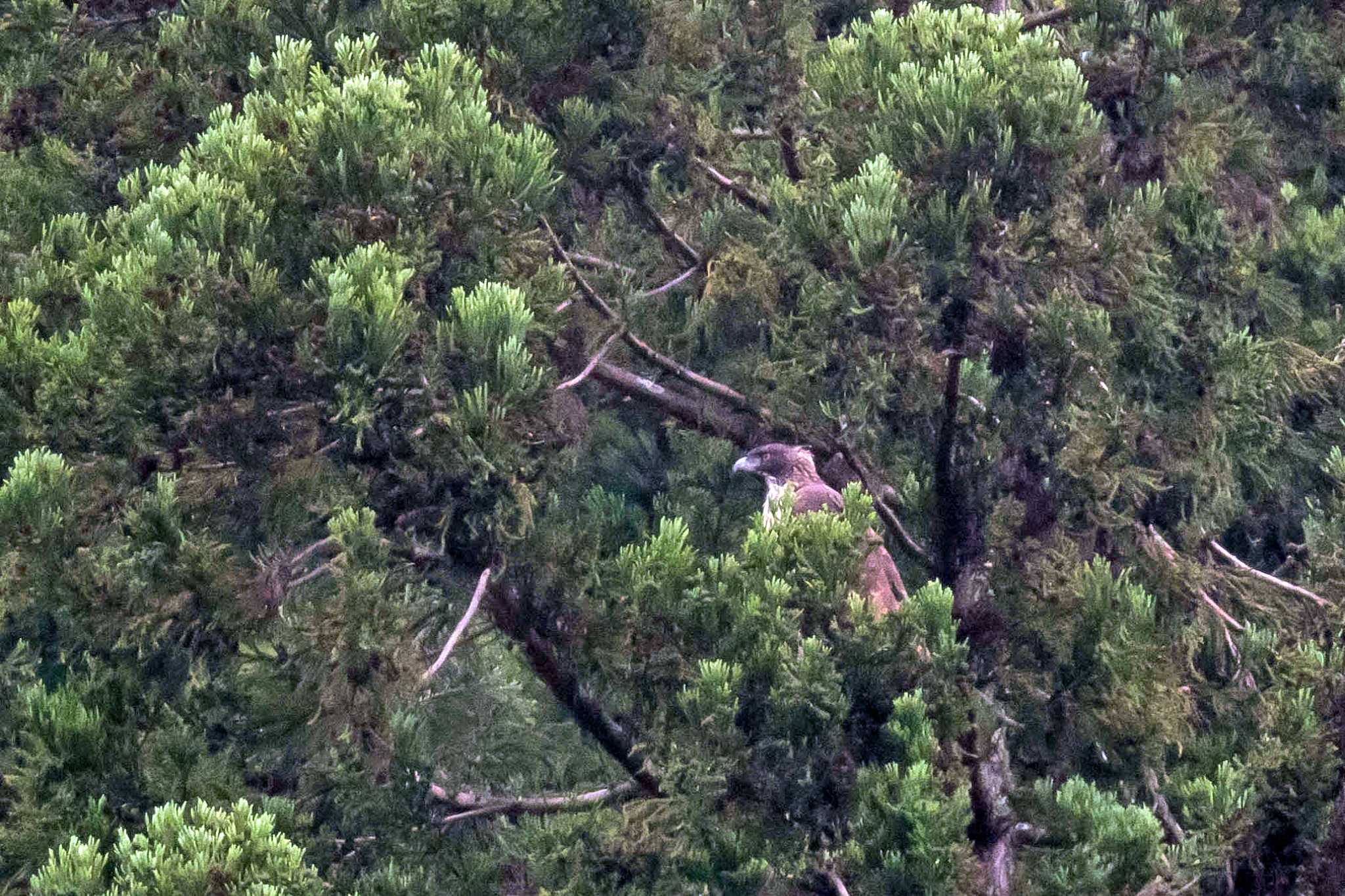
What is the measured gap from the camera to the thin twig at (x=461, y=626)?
5.21 m

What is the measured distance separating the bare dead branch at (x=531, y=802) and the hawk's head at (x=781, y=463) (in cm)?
189

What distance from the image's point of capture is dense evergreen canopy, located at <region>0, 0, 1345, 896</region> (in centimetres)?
518

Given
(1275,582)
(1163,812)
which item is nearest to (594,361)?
(1163,812)

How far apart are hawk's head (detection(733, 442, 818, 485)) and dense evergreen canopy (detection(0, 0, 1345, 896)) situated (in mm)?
167

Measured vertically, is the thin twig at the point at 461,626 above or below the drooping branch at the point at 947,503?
above

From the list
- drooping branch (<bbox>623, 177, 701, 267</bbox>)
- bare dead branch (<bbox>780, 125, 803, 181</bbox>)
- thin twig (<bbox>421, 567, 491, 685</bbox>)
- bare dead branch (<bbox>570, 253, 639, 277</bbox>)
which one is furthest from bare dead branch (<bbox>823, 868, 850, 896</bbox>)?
bare dead branch (<bbox>780, 125, 803, 181</bbox>)

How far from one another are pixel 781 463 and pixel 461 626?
9.01 feet

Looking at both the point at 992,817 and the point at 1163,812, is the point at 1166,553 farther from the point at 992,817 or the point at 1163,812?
the point at 992,817

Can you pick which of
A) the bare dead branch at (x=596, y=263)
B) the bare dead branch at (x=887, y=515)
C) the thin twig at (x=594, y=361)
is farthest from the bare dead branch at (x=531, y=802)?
the bare dead branch at (x=596, y=263)

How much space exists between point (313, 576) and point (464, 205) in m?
1.44

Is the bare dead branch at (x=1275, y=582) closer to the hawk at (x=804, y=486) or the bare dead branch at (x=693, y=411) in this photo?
the hawk at (x=804, y=486)

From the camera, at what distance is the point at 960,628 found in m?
6.84

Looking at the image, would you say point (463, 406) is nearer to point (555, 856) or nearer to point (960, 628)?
point (555, 856)

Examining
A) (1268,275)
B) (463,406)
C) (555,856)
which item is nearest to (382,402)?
(463,406)
